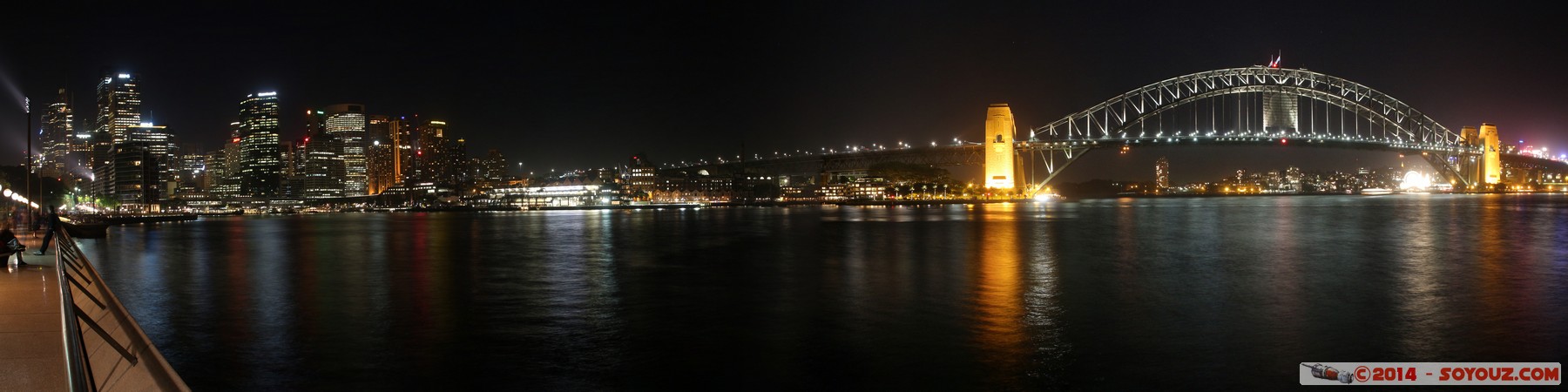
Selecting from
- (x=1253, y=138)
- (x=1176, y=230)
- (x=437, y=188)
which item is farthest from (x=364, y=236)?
(x=437, y=188)

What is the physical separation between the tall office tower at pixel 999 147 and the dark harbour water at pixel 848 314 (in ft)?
197

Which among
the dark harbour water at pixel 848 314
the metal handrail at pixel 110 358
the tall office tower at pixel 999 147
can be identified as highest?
the tall office tower at pixel 999 147

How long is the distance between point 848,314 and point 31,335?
28.5ft

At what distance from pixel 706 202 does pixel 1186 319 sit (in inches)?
4876

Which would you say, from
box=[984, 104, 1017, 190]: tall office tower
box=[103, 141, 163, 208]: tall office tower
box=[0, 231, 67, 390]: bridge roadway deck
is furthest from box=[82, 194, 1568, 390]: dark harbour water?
box=[103, 141, 163, 208]: tall office tower

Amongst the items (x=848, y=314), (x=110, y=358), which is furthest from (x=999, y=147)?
(x=110, y=358)

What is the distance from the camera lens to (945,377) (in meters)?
8.85

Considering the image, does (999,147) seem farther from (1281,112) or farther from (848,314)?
(848,314)

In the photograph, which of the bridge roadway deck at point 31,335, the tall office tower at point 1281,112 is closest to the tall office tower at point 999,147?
the tall office tower at point 1281,112

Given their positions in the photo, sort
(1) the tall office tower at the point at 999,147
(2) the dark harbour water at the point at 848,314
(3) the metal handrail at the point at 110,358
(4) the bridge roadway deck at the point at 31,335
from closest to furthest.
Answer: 1. (3) the metal handrail at the point at 110,358
2. (4) the bridge roadway deck at the point at 31,335
3. (2) the dark harbour water at the point at 848,314
4. (1) the tall office tower at the point at 999,147

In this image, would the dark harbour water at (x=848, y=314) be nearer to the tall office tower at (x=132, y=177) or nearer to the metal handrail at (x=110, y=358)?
the metal handrail at (x=110, y=358)

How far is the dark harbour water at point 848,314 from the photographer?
9216mm

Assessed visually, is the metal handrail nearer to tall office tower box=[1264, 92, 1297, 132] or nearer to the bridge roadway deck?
the bridge roadway deck

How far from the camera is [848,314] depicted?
12891mm
